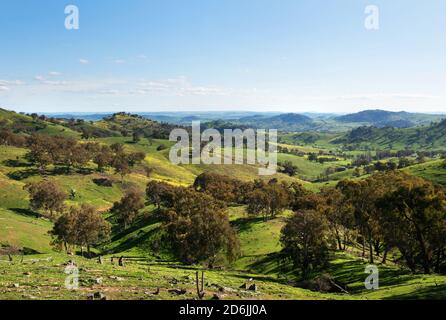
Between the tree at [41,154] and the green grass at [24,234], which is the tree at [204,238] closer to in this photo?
the green grass at [24,234]

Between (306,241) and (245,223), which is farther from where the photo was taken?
(245,223)

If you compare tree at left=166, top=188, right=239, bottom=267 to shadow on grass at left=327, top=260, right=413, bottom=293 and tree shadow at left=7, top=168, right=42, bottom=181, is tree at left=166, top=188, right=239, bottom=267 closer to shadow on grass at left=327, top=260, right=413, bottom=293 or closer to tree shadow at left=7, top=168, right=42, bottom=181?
shadow on grass at left=327, top=260, right=413, bottom=293

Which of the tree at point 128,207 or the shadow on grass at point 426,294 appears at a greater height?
the shadow on grass at point 426,294

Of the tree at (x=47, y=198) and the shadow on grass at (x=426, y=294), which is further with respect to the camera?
the tree at (x=47, y=198)

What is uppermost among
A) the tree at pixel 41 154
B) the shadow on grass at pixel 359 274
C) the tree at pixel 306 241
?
the tree at pixel 41 154

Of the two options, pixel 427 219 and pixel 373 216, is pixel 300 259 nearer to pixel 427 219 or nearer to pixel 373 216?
pixel 373 216

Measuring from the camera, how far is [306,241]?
213 ft

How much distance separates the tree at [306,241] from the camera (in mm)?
64750

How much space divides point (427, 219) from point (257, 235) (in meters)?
44.2

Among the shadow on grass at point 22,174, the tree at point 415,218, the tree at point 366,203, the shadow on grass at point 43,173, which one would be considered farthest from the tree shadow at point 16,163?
the tree at point 415,218
